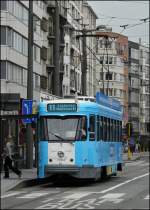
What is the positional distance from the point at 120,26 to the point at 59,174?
18.6 m

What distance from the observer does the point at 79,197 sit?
20.0 m

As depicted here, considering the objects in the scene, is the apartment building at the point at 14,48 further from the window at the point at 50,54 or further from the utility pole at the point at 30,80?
the utility pole at the point at 30,80

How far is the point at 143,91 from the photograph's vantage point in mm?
145625

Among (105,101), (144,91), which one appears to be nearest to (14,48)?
(105,101)

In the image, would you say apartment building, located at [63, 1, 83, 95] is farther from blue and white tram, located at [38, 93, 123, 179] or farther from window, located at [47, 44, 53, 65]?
blue and white tram, located at [38, 93, 123, 179]

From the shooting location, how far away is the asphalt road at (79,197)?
1725cm

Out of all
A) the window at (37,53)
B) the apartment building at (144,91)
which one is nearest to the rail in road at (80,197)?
the window at (37,53)

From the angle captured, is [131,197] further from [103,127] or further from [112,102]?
[112,102]

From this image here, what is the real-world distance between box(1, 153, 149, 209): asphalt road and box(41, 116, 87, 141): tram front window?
5.96 feet

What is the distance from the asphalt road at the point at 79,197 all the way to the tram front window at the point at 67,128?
1818mm

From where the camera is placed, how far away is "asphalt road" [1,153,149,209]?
56.6 feet

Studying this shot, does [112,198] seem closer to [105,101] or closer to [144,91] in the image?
[105,101]

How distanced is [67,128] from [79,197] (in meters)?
4.87

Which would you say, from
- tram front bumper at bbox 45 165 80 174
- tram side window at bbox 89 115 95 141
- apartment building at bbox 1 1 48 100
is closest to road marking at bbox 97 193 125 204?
tram front bumper at bbox 45 165 80 174
